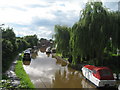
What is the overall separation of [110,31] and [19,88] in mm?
10276

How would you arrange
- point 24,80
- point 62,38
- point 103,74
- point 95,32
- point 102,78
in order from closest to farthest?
point 102,78, point 103,74, point 24,80, point 95,32, point 62,38

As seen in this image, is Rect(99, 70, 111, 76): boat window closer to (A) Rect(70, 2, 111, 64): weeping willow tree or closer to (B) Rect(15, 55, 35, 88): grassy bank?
(A) Rect(70, 2, 111, 64): weeping willow tree

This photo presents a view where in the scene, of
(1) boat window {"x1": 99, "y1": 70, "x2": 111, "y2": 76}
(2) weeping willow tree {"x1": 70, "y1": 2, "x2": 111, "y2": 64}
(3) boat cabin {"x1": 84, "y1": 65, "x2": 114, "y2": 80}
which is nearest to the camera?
(3) boat cabin {"x1": 84, "y1": 65, "x2": 114, "y2": 80}

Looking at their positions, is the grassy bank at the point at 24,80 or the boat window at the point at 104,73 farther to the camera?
the boat window at the point at 104,73

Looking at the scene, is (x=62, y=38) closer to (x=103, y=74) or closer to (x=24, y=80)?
(x=24, y=80)

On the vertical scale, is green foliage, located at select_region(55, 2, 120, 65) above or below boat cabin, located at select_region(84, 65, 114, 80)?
above

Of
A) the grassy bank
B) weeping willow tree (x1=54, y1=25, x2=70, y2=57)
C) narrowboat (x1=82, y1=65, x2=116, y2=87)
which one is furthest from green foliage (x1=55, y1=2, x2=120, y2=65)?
weeping willow tree (x1=54, y1=25, x2=70, y2=57)

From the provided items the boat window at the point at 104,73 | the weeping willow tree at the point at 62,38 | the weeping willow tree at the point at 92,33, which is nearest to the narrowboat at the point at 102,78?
the boat window at the point at 104,73

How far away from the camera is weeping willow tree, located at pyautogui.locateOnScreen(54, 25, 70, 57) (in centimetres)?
2403

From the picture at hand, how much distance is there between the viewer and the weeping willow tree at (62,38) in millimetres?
24031

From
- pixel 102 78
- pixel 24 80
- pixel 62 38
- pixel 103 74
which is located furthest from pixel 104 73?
pixel 62 38

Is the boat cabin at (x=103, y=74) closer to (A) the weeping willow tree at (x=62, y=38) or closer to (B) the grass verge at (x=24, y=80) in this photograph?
(B) the grass verge at (x=24, y=80)

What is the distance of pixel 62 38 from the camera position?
24.8m

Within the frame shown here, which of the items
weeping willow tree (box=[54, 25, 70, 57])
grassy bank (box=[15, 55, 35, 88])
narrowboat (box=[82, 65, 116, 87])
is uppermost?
weeping willow tree (box=[54, 25, 70, 57])
